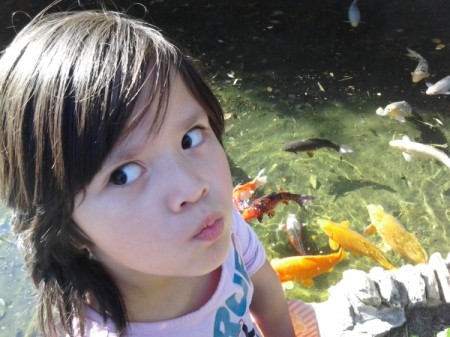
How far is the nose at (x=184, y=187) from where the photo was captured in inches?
44.5

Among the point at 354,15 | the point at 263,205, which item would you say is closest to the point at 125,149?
the point at 263,205

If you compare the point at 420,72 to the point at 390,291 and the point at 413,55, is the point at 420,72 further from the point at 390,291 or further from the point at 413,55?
the point at 390,291

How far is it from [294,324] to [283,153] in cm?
190

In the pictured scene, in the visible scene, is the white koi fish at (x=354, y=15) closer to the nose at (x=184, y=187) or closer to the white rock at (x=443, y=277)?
the white rock at (x=443, y=277)

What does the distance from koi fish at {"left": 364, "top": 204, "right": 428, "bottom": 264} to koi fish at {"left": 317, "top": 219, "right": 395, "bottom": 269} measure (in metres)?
0.09

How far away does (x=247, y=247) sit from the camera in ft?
5.66

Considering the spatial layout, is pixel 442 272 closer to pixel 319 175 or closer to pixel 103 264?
pixel 319 175

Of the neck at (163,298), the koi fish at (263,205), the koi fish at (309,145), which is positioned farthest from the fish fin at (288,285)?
the neck at (163,298)

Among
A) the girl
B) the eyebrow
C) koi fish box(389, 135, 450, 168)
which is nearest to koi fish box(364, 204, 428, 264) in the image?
koi fish box(389, 135, 450, 168)

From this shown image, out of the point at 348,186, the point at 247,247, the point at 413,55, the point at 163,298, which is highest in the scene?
the point at 163,298

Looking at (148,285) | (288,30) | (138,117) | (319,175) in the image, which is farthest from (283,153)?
(138,117)

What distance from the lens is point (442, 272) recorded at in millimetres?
2451

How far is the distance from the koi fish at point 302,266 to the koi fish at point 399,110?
1.38 meters

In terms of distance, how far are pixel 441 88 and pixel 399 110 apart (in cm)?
40
